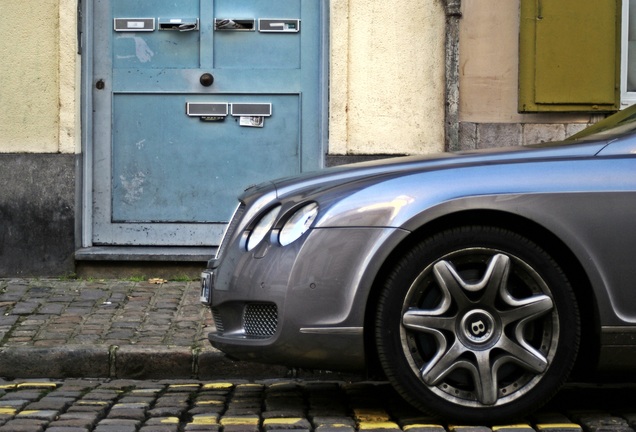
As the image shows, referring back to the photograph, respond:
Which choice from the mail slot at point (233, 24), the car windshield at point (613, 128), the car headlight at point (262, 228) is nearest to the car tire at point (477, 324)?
the car headlight at point (262, 228)

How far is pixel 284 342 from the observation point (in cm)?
488

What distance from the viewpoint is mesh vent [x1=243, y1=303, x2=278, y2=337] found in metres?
4.94

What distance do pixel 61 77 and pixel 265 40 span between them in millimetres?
1587

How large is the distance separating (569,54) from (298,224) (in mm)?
4952

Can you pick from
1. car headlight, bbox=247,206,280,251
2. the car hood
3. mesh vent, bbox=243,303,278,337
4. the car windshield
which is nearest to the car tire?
the car hood

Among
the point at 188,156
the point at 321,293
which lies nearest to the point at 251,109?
the point at 188,156

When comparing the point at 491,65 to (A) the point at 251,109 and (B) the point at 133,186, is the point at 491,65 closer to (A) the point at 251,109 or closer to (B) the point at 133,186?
(A) the point at 251,109

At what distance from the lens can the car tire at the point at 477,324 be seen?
4.82 meters

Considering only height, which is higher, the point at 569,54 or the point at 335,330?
the point at 569,54

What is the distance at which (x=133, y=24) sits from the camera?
9656mm

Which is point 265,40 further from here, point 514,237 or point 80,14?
point 514,237

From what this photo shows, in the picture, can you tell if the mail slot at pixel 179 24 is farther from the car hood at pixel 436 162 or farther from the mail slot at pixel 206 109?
the car hood at pixel 436 162

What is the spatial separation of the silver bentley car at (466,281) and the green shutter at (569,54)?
178 inches

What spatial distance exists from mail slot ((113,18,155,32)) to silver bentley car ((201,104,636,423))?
199 inches
